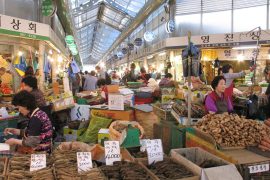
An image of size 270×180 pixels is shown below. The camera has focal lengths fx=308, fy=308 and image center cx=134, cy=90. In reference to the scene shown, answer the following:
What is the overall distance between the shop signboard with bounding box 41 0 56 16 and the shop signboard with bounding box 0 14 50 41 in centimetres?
148

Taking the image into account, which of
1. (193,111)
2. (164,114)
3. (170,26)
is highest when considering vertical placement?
(170,26)

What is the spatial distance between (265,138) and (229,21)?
48.7 feet

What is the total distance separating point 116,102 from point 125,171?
375cm

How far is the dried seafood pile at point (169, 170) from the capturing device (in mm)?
3201

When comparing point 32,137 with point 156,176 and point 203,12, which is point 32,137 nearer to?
point 156,176

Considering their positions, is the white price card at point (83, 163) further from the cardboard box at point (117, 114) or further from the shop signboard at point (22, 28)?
the shop signboard at point (22, 28)

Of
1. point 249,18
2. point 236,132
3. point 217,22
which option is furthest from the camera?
point 217,22

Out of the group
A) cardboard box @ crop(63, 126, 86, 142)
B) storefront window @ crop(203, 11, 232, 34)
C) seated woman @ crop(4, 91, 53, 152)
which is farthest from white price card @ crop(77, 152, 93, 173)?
storefront window @ crop(203, 11, 232, 34)

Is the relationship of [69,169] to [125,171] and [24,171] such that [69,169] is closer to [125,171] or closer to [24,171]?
[24,171]

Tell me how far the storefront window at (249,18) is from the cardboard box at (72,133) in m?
12.6

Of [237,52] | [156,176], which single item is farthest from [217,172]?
[237,52]

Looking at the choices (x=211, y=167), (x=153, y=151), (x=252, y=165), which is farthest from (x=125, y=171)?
(x=252, y=165)

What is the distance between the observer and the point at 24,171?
324cm

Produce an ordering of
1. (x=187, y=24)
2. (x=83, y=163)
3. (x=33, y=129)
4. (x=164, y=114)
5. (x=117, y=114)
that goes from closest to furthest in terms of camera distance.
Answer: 1. (x=83, y=163)
2. (x=33, y=129)
3. (x=164, y=114)
4. (x=117, y=114)
5. (x=187, y=24)
